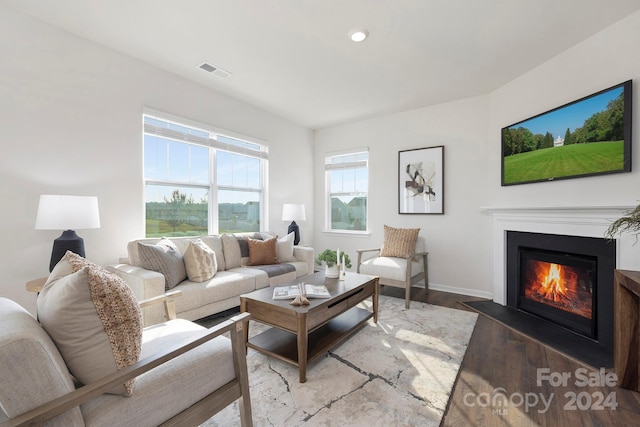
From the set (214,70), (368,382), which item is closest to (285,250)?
(368,382)

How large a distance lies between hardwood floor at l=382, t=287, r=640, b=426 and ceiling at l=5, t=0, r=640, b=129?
2.71 meters

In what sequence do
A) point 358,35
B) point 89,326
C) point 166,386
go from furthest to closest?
point 358,35, point 166,386, point 89,326

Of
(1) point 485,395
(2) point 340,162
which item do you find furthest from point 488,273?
(2) point 340,162

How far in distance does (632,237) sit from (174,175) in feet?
14.6

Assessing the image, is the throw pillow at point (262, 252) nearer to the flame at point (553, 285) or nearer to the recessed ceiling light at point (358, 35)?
the recessed ceiling light at point (358, 35)

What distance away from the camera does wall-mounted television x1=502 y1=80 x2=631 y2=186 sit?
2.29 meters

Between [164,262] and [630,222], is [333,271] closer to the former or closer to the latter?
[164,262]

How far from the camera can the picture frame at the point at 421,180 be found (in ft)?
13.5

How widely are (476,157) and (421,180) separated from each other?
2.55 feet

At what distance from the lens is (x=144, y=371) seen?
102cm

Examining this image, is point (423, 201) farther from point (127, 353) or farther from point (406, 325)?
point (127, 353)

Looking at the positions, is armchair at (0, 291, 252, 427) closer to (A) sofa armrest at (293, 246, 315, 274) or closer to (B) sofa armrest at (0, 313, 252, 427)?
(B) sofa armrest at (0, 313, 252, 427)

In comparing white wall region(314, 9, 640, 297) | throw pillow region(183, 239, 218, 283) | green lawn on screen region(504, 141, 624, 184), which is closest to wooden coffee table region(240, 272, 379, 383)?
throw pillow region(183, 239, 218, 283)

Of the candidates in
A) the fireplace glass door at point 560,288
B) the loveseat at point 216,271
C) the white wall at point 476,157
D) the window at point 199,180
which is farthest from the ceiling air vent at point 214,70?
the fireplace glass door at point 560,288
